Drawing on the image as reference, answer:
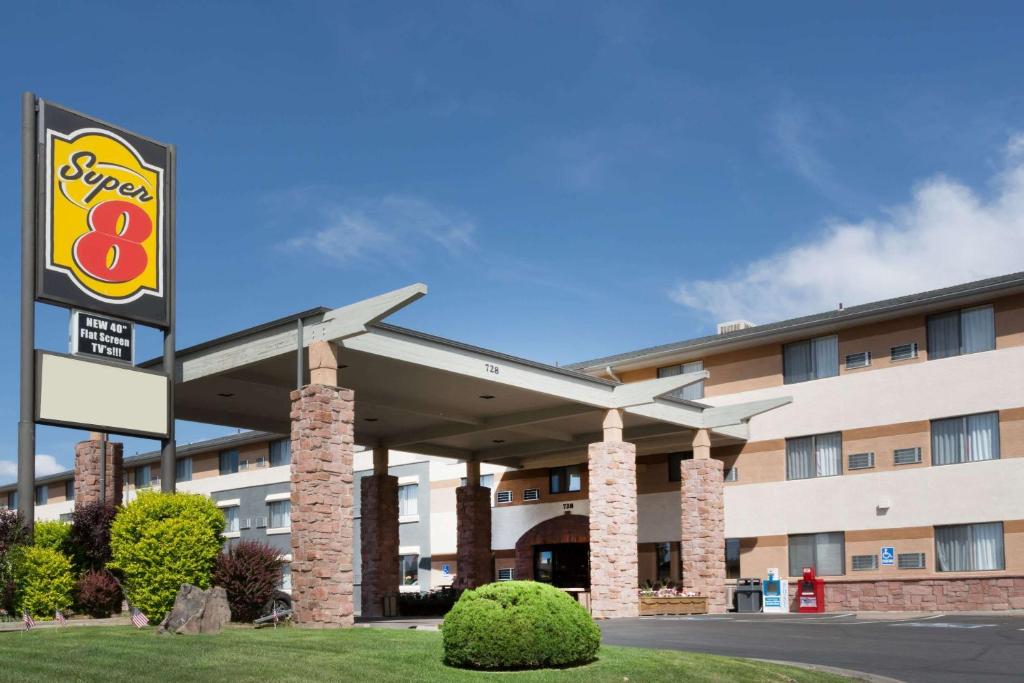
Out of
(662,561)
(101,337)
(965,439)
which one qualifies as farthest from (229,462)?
(965,439)

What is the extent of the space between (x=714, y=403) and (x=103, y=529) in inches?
771

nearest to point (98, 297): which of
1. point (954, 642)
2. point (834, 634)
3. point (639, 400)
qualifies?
point (639, 400)

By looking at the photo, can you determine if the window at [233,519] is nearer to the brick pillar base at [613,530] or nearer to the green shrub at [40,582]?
the brick pillar base at [613,530]

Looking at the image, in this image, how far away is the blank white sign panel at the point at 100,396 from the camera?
66.8ft

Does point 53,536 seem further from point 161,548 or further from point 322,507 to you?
point 322,507

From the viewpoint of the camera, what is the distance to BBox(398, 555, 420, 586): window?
44312 millimetres

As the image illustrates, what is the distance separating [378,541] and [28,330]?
55.6 feet

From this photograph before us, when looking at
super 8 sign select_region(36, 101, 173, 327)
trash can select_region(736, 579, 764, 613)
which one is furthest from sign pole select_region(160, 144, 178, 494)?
trash can select_region(736, 579, 764, 613)

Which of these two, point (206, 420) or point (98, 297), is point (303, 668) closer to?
point (98, 297)

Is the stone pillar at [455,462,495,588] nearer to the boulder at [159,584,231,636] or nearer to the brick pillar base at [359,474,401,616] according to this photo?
the brick pillar base at [359,474,401,616]

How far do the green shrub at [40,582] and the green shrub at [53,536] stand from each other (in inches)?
42.8

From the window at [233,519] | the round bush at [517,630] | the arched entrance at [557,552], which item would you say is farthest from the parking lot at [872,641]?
the window at [233,519]

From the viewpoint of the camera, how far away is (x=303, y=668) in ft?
42.8

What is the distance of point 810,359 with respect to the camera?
32.8 meters
